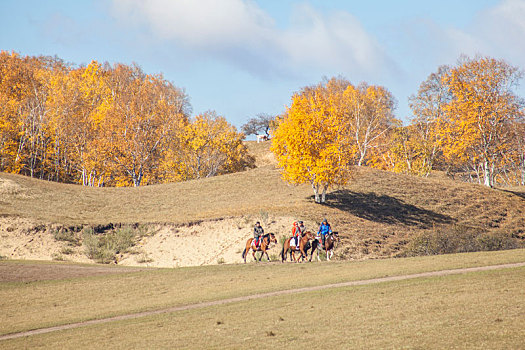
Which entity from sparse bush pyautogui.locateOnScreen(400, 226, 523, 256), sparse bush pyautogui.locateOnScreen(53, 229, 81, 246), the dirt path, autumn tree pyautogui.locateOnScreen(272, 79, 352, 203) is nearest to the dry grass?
the dirt path

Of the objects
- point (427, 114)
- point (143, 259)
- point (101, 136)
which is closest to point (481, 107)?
point (427, 114)

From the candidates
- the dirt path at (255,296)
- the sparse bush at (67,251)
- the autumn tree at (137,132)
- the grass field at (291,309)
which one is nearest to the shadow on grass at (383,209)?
the grass field at (291,309)

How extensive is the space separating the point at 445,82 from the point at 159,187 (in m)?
38.2

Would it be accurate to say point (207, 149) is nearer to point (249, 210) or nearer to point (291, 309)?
point (249, 210)

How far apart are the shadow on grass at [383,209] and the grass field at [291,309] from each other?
78.0ft

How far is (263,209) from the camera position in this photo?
160 feet

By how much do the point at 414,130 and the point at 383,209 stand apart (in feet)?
95.3

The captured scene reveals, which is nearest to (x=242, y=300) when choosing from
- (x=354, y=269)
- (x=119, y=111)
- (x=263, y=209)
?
(x=354, y=269)

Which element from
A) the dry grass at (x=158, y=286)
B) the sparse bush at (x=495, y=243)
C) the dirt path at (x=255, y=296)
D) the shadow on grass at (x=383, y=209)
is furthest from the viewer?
the shadow on grass at (x=383, y=209)

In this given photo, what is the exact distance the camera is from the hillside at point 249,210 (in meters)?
43.6

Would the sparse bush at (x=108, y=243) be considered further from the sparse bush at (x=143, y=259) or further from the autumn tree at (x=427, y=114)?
the autumn tree at (x=427, y=114)

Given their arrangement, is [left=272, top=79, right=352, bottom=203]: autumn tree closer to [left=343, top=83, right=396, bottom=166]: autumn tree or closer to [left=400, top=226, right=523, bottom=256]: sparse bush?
[left=400, top=226, right=523, bottom=256]: sparse bush

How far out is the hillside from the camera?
43.6 meters

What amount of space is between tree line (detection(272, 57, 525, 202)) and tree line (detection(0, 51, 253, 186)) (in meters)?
23.7
